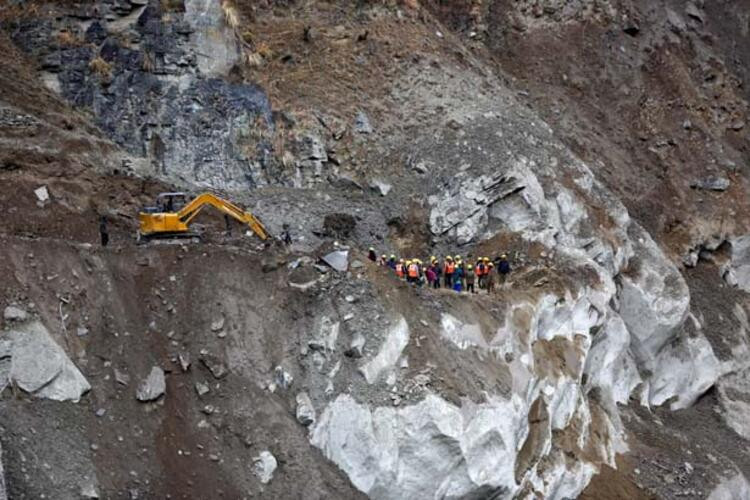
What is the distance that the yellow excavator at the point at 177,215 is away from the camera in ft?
89.1

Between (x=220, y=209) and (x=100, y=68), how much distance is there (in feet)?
22.6

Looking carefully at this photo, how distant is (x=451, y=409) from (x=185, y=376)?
21.5ft

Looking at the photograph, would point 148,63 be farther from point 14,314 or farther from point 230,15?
point 14,314

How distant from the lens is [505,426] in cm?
2578

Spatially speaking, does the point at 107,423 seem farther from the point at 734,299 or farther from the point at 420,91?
the point at 734,299

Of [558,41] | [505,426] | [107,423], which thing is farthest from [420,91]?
[107,423]

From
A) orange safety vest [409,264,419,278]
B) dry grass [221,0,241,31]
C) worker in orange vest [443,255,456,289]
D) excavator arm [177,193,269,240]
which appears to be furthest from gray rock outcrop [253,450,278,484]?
dry grass [221,0,241,31]

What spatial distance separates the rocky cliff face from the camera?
962 inches

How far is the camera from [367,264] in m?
26.7

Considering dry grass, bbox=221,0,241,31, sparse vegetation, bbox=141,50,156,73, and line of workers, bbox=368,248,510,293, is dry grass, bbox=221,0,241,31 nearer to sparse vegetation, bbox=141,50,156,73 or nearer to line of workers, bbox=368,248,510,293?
sparse vegetation, bbox=141,50,156,73

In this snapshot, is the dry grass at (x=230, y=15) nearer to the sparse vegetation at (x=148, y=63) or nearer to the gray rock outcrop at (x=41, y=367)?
the sparse vegetation at (x=148, y=63)

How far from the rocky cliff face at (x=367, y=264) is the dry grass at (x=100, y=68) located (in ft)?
0.37

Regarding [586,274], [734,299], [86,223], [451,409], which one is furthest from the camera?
[734,299]

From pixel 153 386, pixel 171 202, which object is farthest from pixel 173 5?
pixel 153 386
